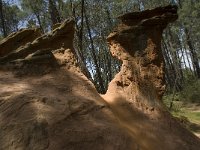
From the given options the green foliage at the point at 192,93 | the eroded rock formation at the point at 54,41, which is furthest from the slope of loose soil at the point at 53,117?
the green foliage at the point at 192,93

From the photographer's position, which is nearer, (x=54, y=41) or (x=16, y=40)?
(x=54, y=41)

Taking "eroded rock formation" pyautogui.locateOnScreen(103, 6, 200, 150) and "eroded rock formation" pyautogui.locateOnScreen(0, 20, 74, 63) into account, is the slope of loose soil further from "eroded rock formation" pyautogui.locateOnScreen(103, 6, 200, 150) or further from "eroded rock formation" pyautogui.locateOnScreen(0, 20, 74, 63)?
"eroded rock formation" pyautogui.locateOnScreen(0, 20, 74, 63)

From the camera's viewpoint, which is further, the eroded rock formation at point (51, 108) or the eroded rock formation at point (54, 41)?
the eroded rock formation at point (54, 41)

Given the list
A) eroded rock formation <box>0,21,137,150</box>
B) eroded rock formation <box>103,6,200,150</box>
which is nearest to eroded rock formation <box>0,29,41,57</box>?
eroded rock formation <box>0,21,137,150</box>

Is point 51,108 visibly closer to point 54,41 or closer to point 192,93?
point 54,41

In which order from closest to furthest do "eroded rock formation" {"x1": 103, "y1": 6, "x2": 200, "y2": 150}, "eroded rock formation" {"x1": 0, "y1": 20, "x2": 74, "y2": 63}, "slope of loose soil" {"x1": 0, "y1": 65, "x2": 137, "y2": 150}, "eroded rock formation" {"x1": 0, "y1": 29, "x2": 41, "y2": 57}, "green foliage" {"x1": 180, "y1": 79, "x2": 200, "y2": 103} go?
"slope of loose soil" {"x1": 0, "y1": 65, "x2": 137, "y2": 150} → "eroded rock formation" {"x1": 103, "y1": 6, "x2": 200, "y2": 150} → "eroded rock formation" {"x1": 0, "y1": 20, "x2": 74, "y2": 63} → "eroded rock formation" {"x1": 0, "y1": 29, "x2": 41, "y2": 57} → "green foliage" {"x1": 180, "y1": 79, "x2": 200, "y2": 103}

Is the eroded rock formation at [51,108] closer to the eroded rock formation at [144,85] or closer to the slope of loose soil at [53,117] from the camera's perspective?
the slope of loose soil at [53,117]

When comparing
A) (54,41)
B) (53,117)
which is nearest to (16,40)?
(54,41)

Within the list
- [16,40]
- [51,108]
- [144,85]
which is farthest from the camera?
[16,40]

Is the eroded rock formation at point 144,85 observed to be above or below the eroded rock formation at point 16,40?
below

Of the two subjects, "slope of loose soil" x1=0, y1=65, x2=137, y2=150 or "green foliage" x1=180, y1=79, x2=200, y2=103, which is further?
"green foliage" x1=180, y1=79, x2=200, y2=103

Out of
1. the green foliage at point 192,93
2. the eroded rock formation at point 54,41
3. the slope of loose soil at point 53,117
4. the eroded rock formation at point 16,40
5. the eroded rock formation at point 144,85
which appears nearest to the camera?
the slope of loose soil at point 53,117

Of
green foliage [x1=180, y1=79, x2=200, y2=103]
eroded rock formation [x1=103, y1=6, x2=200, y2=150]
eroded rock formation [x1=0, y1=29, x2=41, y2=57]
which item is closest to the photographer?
eroded rock formation [x1=103, y1=6, x2=200, y2=150]

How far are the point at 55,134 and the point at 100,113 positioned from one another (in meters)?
1.28
